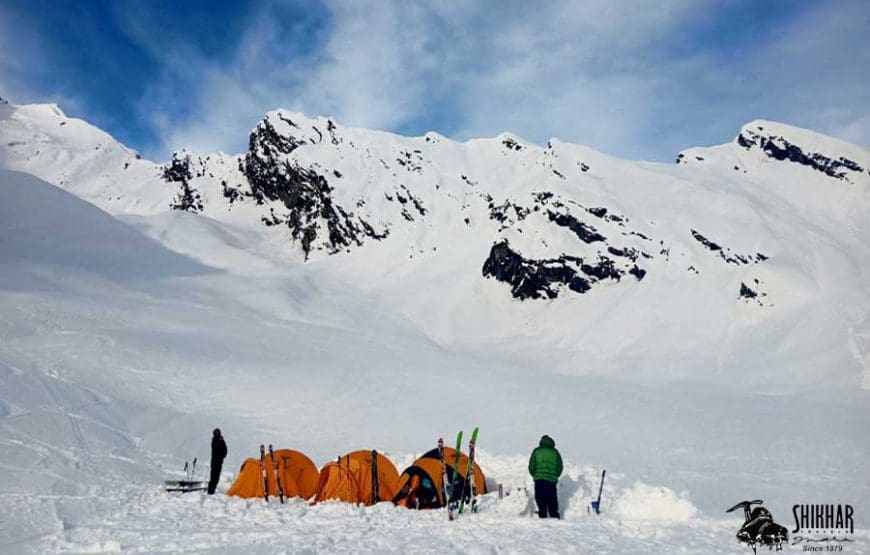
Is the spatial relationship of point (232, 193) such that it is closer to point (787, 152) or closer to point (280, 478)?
point (787, 152)

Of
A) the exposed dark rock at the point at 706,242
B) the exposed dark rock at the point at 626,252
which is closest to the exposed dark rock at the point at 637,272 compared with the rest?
the exposed dark rock at the point at 626,252

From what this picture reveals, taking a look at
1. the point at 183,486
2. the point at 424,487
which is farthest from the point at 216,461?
the point at 424,487

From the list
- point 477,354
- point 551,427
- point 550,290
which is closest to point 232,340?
point 551,427

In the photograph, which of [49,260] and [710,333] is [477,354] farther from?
[49,260]

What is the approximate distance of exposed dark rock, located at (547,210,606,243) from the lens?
68.0 meters

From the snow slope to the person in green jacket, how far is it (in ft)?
1.64

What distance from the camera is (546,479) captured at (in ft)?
35.0

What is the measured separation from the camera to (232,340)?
3316cm

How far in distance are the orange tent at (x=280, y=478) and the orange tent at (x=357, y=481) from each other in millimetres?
725

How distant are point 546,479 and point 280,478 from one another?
6209mm

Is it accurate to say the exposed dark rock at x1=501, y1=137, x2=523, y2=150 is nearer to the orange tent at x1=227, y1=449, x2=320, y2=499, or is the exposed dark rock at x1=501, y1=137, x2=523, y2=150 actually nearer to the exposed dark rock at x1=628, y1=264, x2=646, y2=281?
the exposed dark rock at x1=628, y1=264, x2=646, y2=281

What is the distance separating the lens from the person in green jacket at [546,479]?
10641 mm

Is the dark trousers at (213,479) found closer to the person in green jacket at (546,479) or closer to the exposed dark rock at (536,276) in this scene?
the person in green jacket at (546,479)

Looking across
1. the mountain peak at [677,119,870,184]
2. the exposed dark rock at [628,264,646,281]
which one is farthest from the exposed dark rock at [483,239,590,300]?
the mountain peak at [677,119,870,184]
